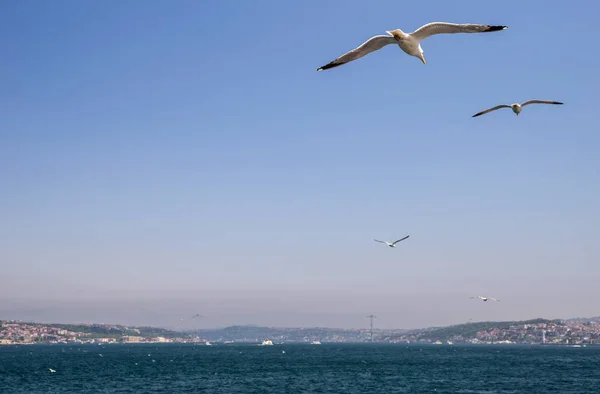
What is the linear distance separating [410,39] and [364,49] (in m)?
0.63

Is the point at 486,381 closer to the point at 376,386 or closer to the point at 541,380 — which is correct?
the point at 541,380

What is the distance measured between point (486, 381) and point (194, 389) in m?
50.0

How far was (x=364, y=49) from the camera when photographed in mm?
8555

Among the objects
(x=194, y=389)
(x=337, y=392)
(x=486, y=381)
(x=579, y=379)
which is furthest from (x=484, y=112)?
(x=579, y=379)

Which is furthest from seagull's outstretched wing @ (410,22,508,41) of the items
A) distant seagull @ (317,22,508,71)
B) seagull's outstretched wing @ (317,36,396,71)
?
seagull's outstretched wing @ (317,36,396,71)

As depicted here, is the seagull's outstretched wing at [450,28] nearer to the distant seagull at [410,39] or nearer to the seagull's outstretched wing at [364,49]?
the distant seagull at [410,39]

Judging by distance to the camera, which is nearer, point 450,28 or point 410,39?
point 450,28

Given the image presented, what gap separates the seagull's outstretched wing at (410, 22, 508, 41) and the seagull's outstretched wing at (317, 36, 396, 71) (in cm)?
38

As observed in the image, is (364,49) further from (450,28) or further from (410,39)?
(450,28)

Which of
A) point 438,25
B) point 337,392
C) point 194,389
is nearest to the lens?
point 438,25

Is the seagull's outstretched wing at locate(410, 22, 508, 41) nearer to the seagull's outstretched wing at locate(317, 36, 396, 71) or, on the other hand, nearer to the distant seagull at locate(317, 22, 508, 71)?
the distant seagull at locate(317, 22, 508, 71)

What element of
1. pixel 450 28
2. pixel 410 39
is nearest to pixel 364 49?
pixel 410 39

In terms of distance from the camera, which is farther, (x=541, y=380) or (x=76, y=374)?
(x=76, y=374)

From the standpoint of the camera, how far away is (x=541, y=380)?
109m
